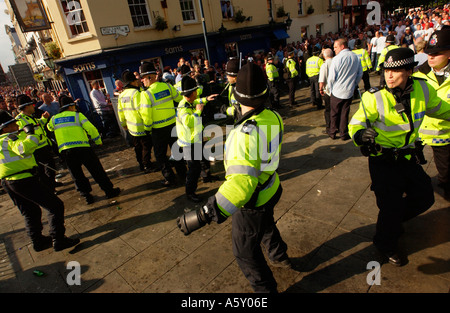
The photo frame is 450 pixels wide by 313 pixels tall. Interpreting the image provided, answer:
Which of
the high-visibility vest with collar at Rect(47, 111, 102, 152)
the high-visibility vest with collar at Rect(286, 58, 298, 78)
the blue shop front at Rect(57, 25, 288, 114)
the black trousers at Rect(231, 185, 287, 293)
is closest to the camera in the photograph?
the black trousers at Rect(231, 185, 287, 293)

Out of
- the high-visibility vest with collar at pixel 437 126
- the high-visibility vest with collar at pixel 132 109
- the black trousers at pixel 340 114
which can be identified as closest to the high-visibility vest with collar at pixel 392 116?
the high-visibility vest with collar at pixel 437 126

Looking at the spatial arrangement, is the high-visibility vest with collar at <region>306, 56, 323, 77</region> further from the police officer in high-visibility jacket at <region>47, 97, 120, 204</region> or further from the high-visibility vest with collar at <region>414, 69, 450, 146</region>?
the police officer in high-visibility jacket at <region>47, 97, 120, 204</region>

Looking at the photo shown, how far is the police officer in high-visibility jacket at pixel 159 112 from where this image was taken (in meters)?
4.94

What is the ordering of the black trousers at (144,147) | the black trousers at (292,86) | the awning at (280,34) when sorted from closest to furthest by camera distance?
the black trousers at (144,147) < the black trousers at (292,86) < the awning at (280,34)

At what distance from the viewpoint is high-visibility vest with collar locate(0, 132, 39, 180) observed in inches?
142

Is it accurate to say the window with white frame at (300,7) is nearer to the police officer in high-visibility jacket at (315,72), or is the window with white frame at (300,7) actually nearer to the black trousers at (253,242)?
the police officer in high-visibility jacket at (315,72)

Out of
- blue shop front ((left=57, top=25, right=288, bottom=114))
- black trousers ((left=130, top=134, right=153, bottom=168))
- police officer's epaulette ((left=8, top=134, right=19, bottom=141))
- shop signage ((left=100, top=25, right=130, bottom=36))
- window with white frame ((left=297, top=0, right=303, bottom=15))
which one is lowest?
black trousers ((left=130, top=134, right=153, bottom=168))

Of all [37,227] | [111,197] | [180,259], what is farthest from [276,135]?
[111,197]

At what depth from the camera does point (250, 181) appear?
1.94 metres

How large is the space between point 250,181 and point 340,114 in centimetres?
469

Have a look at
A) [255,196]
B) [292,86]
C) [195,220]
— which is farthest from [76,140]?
[292,86]

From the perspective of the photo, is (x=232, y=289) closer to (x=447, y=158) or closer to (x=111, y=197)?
(x=447, y=158)

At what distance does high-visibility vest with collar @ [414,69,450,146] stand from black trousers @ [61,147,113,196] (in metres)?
5.27

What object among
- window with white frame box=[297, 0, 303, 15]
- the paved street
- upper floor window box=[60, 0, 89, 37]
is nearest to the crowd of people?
the paved street
